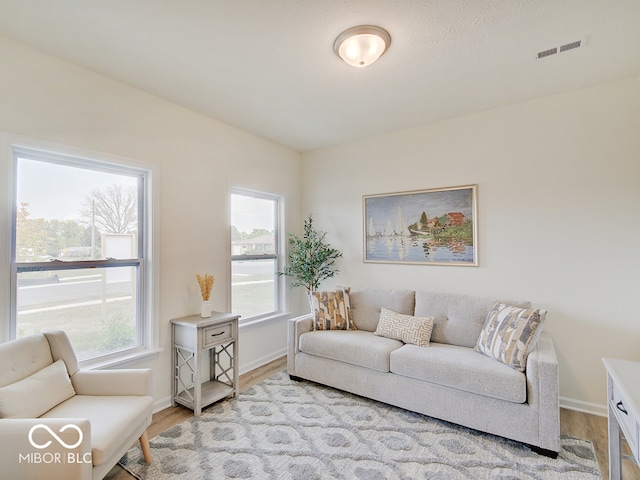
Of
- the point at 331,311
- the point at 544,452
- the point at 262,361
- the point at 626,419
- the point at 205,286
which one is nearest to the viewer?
the point at 626,419

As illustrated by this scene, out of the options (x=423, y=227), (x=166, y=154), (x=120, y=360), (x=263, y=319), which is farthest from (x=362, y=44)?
(x=263, y=319)

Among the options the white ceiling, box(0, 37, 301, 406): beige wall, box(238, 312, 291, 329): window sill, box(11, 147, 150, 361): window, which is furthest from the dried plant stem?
the white ceiling

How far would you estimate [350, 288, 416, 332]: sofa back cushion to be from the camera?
3156mm

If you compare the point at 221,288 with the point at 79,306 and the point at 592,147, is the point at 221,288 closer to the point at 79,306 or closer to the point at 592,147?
the point at 79,306

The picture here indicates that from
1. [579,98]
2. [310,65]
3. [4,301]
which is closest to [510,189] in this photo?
[579,98]

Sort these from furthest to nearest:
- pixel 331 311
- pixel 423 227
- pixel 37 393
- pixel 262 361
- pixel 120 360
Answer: pixel 262 361 < pixel 423 227 < pixel 331 311 < pixel 120 360 < pixel 37 393

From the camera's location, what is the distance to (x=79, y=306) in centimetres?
232

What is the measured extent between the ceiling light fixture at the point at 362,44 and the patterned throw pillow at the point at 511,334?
2.12 meters

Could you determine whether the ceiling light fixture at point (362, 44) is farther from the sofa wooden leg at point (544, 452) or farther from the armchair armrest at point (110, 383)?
the sofa wooden leg at point (544, 452)

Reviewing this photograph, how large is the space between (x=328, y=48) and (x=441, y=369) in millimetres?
2434

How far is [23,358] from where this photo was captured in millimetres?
1750

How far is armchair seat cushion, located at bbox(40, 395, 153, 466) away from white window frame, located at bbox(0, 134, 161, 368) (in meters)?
0.56

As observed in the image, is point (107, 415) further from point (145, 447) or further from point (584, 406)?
point (584, 406)

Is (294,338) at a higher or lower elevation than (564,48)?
lower
